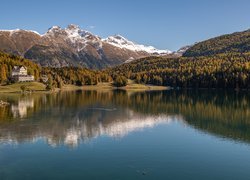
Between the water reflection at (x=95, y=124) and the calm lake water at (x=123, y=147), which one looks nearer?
the calm lake water at (x=123, y=147)

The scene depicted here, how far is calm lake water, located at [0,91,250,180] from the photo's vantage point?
44.0 metres

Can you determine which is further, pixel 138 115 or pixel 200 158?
pixel 138 115

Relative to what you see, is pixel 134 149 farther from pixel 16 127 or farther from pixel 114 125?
pixel 16 127

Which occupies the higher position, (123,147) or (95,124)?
(95,124)

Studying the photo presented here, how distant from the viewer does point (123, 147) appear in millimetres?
58562

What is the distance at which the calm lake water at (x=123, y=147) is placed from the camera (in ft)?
144

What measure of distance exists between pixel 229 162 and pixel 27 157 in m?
30.9

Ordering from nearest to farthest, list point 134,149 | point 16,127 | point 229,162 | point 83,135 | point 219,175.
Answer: point 219,175, point 229,162, point 134,149, point 83,135, point 16,127

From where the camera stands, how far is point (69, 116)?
9688 cm

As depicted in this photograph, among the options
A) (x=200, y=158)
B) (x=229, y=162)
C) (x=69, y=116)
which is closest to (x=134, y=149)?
(x=200, y=158)

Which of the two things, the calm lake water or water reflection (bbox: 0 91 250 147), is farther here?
water reflection (bbox: 0 91 250 147)

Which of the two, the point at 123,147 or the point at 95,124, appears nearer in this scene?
the point at 123,147

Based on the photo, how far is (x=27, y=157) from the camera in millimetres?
51438

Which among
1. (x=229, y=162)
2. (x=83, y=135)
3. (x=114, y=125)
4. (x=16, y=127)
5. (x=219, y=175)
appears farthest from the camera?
(x=114, y=125)
